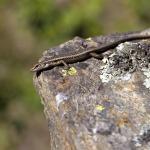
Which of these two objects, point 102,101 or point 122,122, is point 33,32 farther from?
point 122,122

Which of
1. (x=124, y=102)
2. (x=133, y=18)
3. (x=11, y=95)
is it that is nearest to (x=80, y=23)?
(x=133, y=18)

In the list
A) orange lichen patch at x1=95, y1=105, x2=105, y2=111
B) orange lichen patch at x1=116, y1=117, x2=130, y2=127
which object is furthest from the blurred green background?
orange lichen patch at x1=116, y1=117, x2=130, y2=127

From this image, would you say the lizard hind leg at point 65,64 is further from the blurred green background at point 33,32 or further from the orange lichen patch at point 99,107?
the blurred green background at point 33,32

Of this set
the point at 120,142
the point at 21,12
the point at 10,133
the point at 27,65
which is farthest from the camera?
the point at 21,12

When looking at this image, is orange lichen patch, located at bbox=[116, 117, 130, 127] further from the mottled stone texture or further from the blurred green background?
the blurred green background

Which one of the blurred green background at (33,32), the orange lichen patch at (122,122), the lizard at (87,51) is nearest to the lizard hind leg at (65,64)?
the lizard at (87,51)

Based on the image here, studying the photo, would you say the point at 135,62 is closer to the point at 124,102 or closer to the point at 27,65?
the point at 124,102

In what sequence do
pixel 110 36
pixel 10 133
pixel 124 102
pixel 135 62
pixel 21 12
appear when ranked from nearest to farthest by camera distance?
pixel 124 102, pixel 135 62, pixel 110 36, pixel 10 133, pixel 21 12
